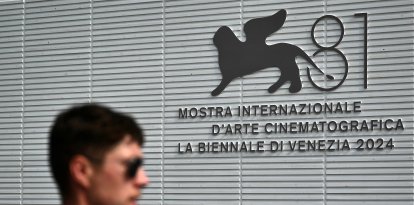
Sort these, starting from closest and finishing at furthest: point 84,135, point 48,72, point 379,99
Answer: point 84,135, point 379,99, point 48,72

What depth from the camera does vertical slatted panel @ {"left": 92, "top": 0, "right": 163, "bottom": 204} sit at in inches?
497

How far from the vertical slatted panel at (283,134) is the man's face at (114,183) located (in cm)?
950

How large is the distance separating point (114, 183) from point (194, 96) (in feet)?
34.0

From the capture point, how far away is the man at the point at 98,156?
6.63ft

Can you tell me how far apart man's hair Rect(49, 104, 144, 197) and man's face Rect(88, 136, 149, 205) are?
2 centimetres

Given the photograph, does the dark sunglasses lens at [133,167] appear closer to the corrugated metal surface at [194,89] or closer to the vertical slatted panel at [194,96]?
the corrugated metal surface at [194,89]

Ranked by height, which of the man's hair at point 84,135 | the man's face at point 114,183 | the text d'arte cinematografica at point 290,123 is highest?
the man's hair at point 84,135

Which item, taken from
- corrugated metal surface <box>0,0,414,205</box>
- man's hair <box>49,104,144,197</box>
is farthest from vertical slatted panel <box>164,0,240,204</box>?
man's hair <box>49,104,144,197</box>

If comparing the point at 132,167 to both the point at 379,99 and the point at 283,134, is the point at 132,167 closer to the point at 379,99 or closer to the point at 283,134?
the point at 379,99

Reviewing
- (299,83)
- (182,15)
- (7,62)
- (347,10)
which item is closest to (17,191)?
(7,62)

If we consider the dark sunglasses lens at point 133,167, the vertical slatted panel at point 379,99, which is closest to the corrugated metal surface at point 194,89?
the vertical slatted panel at point 379,99

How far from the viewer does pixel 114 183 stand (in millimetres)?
2029

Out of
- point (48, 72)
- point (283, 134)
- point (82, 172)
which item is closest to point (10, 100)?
point (48, 72)

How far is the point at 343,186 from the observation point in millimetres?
11258
